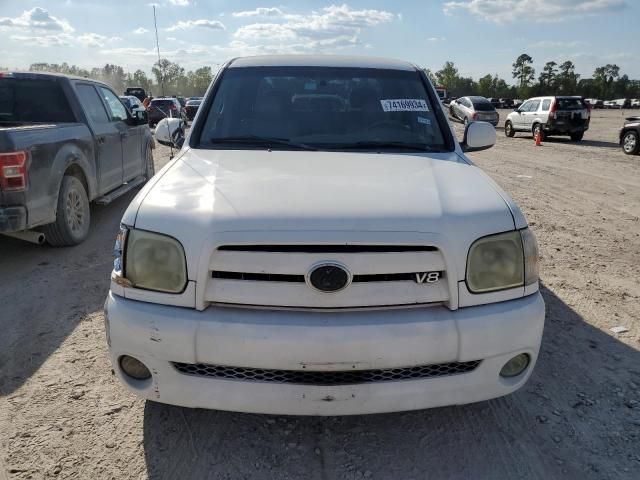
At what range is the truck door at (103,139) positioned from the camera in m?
6.20

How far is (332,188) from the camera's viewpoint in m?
2.46

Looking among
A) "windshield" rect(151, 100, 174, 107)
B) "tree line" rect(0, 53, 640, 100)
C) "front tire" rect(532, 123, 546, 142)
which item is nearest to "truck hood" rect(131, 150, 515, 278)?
"front tire" rect(532, 123, 546, 142)

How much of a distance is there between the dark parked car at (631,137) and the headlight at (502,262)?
49.7 feet

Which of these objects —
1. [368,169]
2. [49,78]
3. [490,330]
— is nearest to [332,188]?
[368,169]

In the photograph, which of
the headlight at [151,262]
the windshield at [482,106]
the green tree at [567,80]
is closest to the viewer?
the headlight at [151,262]

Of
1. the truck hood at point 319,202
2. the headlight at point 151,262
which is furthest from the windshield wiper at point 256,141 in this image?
the headlight at point 151,262

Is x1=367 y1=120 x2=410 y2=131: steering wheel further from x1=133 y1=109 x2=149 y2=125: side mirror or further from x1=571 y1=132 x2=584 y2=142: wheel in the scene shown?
x1=571 y1=132 x2=584 y2=142: wheel

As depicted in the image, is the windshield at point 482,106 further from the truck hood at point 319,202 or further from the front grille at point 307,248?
the front grille at point 307,248

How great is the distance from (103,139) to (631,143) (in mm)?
14693

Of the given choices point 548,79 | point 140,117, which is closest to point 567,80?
point 548,79

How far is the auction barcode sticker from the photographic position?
3.48m

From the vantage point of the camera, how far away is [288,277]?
2.16m

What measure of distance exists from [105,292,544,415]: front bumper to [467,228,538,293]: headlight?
11 centimetres

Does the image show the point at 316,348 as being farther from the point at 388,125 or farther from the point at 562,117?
the point at 562,117
